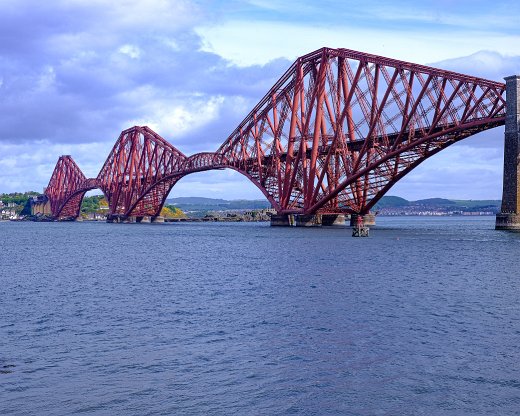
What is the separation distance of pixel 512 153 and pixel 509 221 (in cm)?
869

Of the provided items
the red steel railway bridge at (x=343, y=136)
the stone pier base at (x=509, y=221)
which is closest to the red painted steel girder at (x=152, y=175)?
the red steel railway bridge at (x=343, y=136)

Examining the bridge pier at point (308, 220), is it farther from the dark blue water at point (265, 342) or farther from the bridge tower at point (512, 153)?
the dark blue water at point (265, 342)

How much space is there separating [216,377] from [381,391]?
4.77m

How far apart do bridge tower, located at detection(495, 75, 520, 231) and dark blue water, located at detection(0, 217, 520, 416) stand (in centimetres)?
3516

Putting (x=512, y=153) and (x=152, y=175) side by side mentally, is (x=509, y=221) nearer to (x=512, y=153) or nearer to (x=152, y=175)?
A: (x=512, y=153)

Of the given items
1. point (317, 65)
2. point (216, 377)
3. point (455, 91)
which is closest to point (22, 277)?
point (216, 377)

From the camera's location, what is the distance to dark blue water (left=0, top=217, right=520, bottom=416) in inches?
783

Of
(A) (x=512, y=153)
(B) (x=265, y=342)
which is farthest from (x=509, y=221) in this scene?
(B) (x=265, y=342)

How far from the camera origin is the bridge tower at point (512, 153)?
82750mm

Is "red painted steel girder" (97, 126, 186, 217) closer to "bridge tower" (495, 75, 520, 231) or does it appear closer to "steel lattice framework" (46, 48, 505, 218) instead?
"steel lattice framework" (46, 48, 505, 218)

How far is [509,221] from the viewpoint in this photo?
8912cm

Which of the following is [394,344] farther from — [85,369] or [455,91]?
[455,91]

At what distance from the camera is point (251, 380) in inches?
854

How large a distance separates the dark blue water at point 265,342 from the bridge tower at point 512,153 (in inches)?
1384
